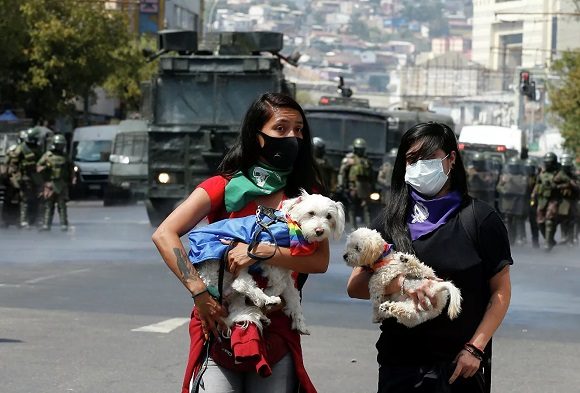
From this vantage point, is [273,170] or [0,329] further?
[0,329]

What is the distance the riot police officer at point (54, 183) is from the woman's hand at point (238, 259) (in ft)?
76.0

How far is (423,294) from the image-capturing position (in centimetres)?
540

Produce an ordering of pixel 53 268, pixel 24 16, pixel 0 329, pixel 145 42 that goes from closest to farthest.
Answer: pixel 0 329 < pixel 53 268 < pixel 24 16 < pixel 145 42

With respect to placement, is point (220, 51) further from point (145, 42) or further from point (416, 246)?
point (145, 42)

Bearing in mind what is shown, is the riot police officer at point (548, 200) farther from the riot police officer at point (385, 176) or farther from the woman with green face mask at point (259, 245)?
the woman with green face mask at point (259, 245)

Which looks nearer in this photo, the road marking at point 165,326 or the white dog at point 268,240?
the white dog at point 268,240

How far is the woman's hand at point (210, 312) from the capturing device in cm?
534

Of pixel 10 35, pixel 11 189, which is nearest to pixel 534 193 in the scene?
pixel 11 189

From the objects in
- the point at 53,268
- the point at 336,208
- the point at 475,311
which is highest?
the point at 336,208

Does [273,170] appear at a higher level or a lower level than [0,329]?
higher

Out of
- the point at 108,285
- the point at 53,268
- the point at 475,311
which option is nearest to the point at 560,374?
the point at 475,311

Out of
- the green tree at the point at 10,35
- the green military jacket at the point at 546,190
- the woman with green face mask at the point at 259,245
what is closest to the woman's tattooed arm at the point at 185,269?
the woman with green face mask at the point at 259,245

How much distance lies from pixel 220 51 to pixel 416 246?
22.6 m

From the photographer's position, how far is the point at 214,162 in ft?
89.1
